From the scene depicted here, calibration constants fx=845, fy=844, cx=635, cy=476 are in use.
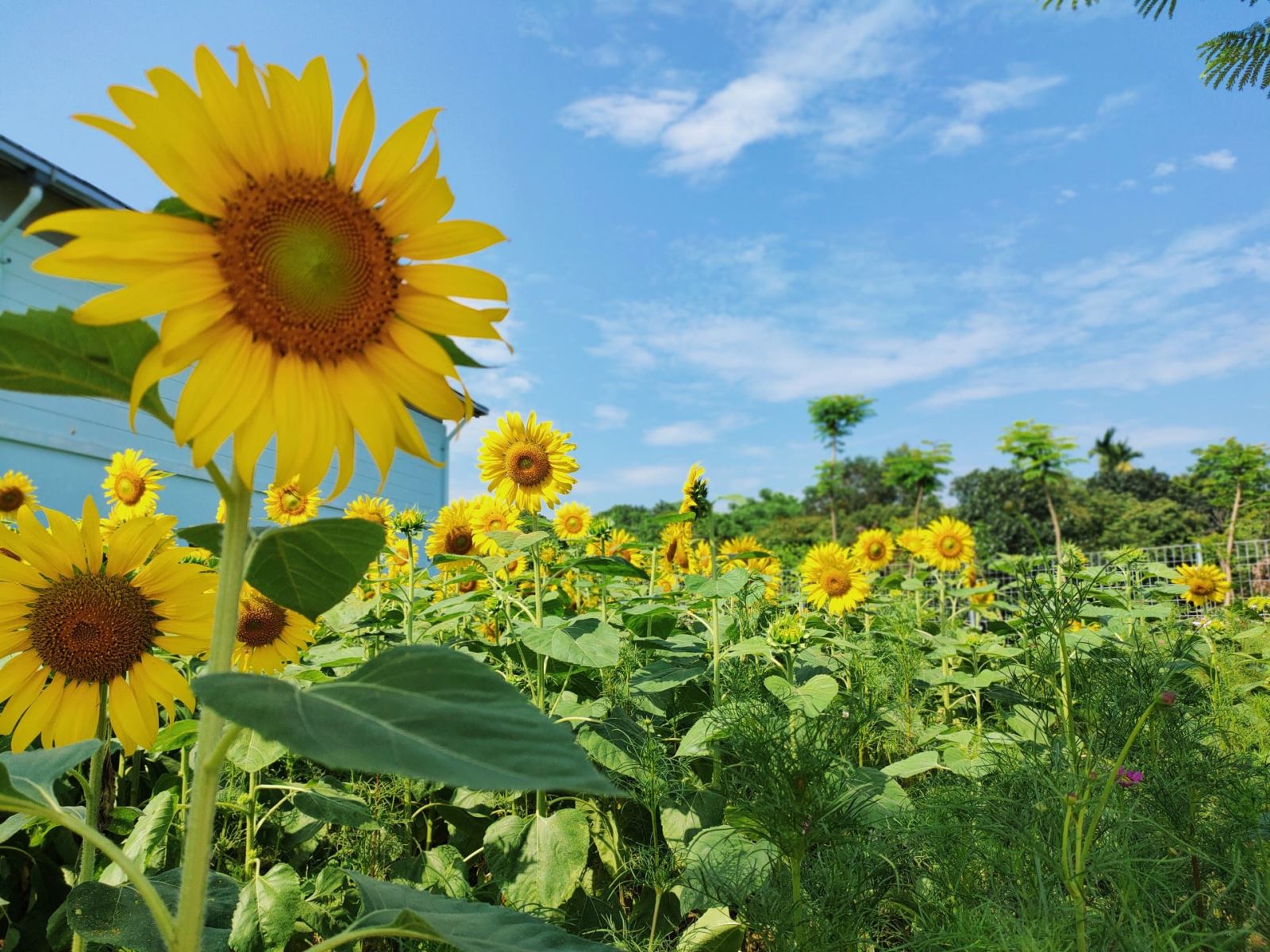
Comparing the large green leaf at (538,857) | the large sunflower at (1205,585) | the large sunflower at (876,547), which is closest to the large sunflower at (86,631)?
the large green leaf at (538,857)

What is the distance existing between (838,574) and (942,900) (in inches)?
125

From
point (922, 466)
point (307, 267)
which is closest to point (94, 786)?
point (307, 267)

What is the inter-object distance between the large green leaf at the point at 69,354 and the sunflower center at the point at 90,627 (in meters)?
0.69

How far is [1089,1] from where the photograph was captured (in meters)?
10.8

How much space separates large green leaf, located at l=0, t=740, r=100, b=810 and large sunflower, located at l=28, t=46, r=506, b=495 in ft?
1.79

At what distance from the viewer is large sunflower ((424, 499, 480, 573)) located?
3750 mm

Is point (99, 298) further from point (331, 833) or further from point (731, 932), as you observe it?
point (331, 833)

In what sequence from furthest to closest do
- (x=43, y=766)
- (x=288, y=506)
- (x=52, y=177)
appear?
(x=52, y=177) → (x=288, y=506) → (x=43, y=766)

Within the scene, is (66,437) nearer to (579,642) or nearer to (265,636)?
(265,636)

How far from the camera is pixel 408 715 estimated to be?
0.66 m

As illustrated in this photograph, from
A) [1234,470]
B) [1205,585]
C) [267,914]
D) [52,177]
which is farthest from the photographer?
[1234,470]

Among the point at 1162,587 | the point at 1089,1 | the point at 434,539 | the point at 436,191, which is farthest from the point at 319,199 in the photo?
the point at 1089,1

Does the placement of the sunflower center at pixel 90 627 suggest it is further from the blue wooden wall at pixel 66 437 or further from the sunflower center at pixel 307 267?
the blue wooden wall at pixel 66 437

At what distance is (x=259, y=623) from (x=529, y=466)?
136cm
